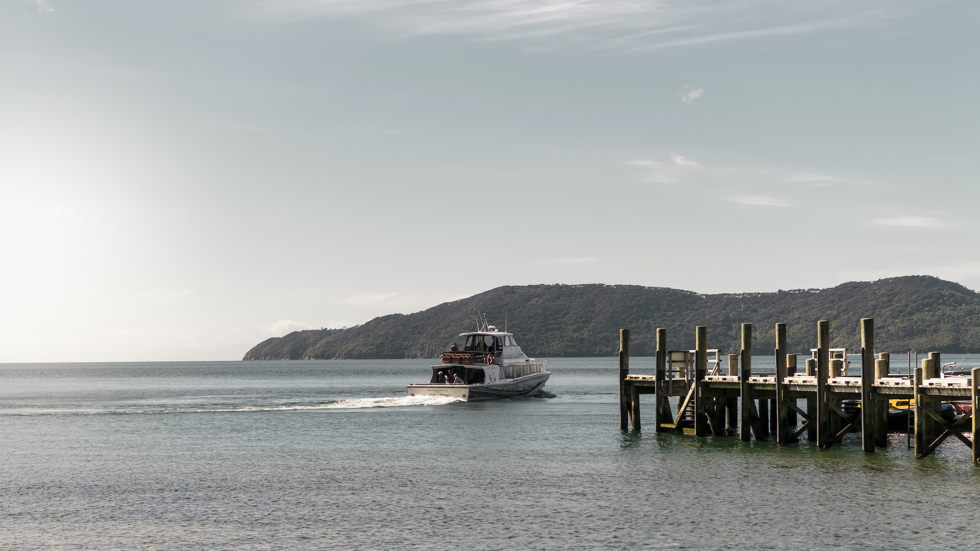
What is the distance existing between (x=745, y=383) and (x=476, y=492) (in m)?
13.6

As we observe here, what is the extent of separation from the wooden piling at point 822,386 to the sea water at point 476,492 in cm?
89

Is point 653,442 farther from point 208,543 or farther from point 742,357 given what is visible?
point 208,543

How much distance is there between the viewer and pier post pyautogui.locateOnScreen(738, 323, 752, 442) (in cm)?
3473

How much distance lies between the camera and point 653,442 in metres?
38.3

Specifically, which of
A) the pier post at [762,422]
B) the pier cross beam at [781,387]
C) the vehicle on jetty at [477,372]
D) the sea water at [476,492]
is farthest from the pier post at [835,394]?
the vehicle on jetty at [477,372]

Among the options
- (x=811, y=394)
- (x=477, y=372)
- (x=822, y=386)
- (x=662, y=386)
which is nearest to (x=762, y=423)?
(x=811, y=394)

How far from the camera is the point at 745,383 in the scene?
3506 cm

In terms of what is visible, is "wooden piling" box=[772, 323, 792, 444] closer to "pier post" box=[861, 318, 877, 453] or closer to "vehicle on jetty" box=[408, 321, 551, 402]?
"pier post" box=[861, 318, 877, 453]

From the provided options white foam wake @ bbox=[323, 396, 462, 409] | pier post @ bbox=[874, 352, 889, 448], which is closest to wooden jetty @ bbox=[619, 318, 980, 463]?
pier post @ bbox=[874, 352, 889, 448]

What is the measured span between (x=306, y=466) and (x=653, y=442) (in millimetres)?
14968

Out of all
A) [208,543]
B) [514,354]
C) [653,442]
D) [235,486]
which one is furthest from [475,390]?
[208,543]

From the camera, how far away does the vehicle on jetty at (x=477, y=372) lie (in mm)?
63031

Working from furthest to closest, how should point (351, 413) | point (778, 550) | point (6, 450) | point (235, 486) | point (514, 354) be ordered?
point (514, 354) → point (351, 413) → point (6, 450) → point (235, 486) → point (778, 550)

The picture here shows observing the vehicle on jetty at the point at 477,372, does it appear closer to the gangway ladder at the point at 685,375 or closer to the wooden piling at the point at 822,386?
the gangway ladder at the point at 685,375
